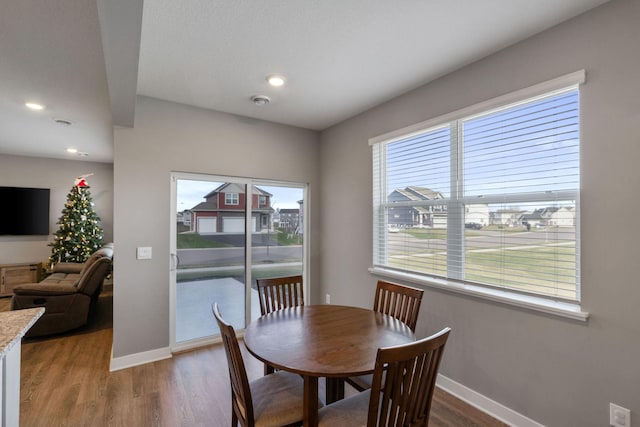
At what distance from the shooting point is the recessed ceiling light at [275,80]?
260cm

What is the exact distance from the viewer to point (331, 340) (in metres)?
1.74

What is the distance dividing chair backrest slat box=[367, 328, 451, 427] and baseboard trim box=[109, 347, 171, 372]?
268cm

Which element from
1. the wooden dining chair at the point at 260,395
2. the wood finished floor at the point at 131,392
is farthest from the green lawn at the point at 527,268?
the wooden dining chair at the point at 260,395

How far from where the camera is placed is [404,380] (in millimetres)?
1211

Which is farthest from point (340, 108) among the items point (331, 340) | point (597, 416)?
point (597, 416)

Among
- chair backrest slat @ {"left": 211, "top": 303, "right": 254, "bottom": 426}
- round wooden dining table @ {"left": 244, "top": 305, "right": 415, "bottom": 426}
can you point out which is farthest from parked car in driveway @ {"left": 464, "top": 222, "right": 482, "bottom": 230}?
chair backrest slat @ {"left": 211, "top": 303, "right": 254, "bottom": 426}

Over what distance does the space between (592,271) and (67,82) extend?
427cm

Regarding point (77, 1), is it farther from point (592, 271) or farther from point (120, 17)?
point (592, 271)

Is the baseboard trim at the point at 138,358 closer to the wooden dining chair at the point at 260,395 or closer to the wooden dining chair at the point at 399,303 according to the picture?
the wooden dining chair at the point at 260,395

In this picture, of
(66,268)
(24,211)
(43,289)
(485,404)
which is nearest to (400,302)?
(485,404)

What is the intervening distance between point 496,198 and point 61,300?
479 centimetres

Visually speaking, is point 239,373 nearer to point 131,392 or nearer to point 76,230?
point 131,392

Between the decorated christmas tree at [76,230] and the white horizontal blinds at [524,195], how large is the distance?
6236 millimetres

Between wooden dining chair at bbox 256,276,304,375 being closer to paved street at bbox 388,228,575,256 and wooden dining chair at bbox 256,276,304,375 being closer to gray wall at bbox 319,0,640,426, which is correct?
paved street at bbox 388,228,575,256
